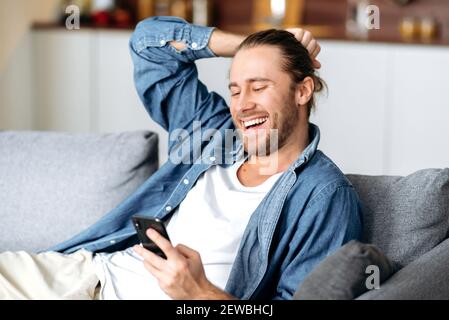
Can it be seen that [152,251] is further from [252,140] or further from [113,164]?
[113,164]

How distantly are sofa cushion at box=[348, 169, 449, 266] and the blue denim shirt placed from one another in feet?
0.37

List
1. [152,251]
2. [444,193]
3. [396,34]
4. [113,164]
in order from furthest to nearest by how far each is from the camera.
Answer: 1. [396,34]
2. [113,164]
3. [444,193]
4. [152,251]

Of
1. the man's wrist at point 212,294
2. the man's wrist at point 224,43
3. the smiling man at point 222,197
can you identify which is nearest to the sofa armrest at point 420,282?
the smiling man at point 222,197

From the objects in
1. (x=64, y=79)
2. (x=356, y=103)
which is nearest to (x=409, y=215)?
(x=356, y=103)

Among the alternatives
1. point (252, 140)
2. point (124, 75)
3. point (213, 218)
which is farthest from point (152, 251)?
point (124, 75)

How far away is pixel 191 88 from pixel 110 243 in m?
0.48

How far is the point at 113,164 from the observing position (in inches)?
101

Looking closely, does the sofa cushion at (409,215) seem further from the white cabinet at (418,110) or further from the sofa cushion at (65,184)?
the white cabinet at (418,110)

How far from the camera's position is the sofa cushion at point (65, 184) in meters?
2.54

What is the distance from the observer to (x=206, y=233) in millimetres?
2188

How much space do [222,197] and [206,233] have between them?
119 millimetres

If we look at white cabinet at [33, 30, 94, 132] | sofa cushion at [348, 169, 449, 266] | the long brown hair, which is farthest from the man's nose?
white cabinet at [33, 30, 94, 132]

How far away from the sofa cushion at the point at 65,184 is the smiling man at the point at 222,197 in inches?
4.0

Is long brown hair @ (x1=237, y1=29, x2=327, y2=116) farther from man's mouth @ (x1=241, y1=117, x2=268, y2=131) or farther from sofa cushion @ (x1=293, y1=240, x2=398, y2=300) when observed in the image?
sofa cushion @ (x1=293, y1=240, x2=398, y2=300)
